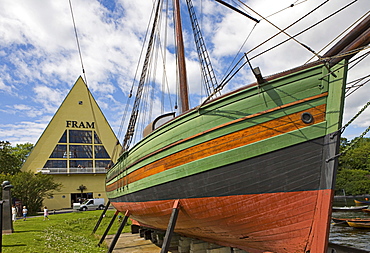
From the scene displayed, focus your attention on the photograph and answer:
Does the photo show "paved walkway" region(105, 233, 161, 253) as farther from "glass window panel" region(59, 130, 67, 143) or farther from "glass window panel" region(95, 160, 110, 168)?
"glass window panel" region(59, 130, 67, 143)

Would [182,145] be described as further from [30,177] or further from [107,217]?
[30,177]

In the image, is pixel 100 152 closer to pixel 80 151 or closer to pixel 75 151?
pixel 80 151

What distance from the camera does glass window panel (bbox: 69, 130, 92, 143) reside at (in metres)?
35.5

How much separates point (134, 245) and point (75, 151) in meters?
26.6

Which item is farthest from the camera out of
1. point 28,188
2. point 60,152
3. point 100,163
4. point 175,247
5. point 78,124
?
point 100,163

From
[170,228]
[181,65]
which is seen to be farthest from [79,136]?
[170,228]

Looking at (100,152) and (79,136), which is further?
(100,152)

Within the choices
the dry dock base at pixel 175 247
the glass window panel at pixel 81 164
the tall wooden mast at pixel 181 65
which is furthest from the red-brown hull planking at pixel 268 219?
the glass window panel at pixel 81 164

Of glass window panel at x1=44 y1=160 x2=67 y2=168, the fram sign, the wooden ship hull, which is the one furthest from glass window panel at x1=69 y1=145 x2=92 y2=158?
the wooden ship hull

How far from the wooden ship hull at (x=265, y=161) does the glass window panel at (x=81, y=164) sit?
32380mm

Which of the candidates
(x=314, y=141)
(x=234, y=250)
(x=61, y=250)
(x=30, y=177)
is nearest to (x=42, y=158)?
(x=30, y=177)

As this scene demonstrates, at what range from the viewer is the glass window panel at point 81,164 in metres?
34.7

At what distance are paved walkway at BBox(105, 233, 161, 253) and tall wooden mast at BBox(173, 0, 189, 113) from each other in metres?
5.74

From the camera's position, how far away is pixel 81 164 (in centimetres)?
3516
